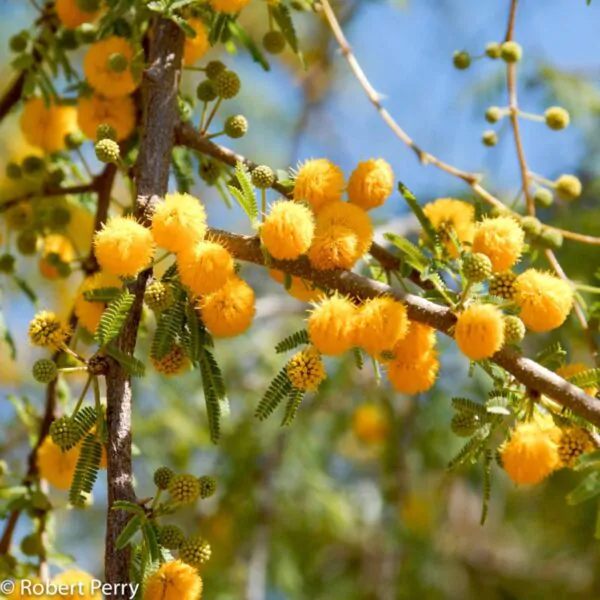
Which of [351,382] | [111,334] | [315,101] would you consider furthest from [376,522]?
[111,334]

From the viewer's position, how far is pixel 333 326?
6.59ft

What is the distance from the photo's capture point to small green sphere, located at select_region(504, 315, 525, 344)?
2055 mm

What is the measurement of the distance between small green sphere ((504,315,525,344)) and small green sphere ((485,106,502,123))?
3.76ft

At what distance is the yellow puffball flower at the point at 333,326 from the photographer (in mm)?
2010

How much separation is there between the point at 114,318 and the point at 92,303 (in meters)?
0.26

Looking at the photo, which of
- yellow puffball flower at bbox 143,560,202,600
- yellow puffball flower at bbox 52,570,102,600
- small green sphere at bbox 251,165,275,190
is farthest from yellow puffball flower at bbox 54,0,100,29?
yellow puffball flower at bbox 143,560,202,600

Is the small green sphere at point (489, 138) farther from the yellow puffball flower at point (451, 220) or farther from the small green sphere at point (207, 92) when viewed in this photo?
the small green sphere at point (207, 92)

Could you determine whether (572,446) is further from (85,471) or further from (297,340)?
(85,471)

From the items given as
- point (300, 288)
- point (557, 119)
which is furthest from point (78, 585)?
point (557, 119)

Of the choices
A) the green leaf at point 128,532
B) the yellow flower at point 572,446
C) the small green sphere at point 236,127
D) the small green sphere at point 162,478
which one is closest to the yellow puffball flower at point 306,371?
the small green sphere at point 162,478

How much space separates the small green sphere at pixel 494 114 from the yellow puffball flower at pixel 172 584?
174 centimetres

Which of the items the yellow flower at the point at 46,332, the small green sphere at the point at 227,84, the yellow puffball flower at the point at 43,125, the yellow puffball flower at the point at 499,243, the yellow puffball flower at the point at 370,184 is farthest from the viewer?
the yellow puffball flower at the point at 43,125

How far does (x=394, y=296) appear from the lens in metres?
2.09

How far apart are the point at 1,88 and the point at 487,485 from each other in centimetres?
466
